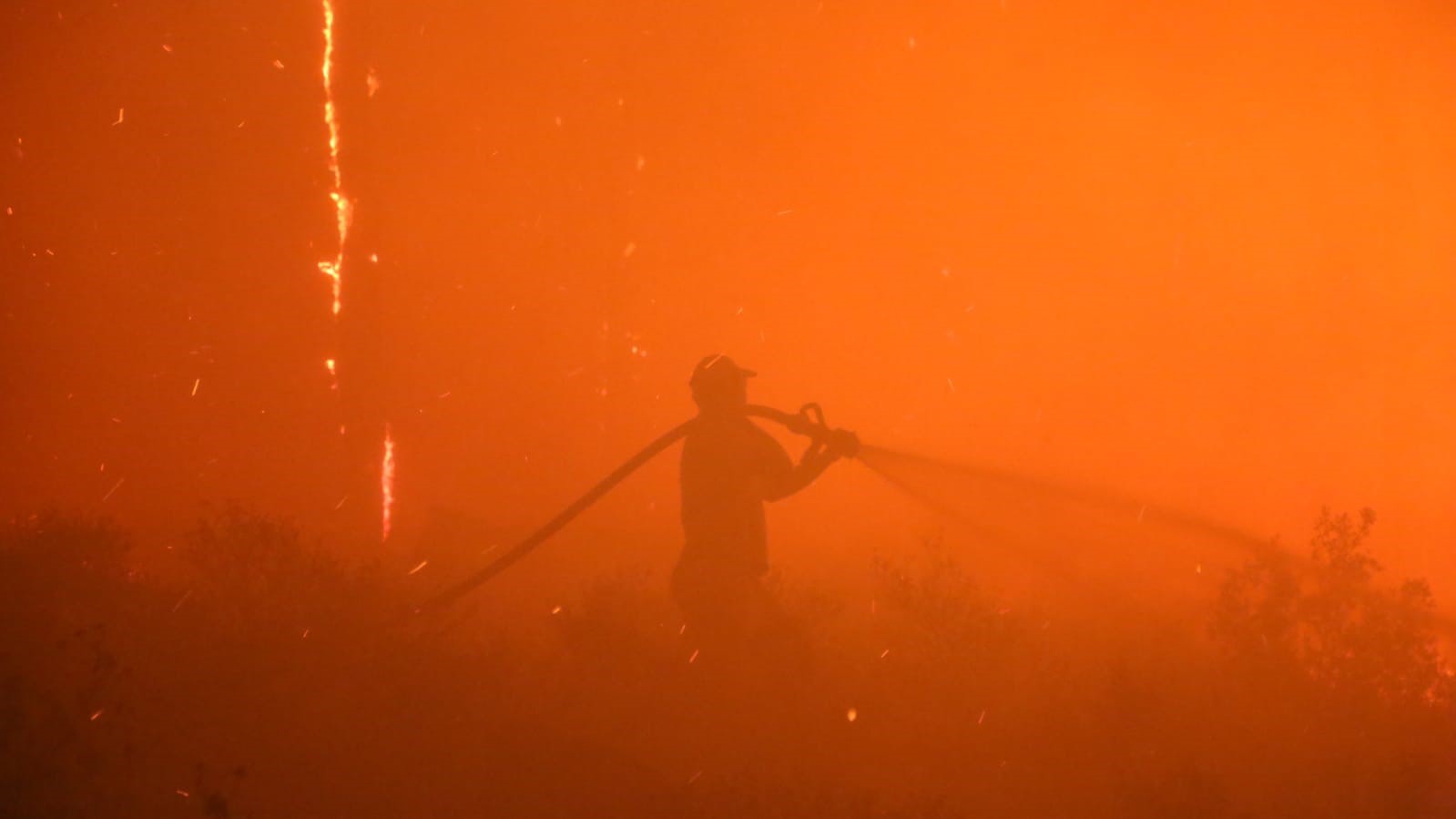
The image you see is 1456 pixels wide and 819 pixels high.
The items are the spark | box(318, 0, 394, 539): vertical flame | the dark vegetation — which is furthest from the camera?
box(318, 0, 394, 539): vertical flame

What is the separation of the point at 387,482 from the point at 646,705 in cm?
2092

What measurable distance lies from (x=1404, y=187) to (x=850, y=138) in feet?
63.9

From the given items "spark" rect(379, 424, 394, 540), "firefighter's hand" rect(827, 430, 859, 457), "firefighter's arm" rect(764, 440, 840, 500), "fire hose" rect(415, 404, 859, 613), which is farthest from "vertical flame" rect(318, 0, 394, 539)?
"firefighter's hand" rect(827, 430, 859, 457)

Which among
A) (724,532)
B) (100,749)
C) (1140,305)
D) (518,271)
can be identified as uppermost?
(518,271)

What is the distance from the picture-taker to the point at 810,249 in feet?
116

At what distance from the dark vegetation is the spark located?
12737 mm

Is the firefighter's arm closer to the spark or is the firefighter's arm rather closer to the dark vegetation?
the dark vegetation

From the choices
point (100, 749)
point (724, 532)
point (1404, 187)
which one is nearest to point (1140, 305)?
point (1404, 187)

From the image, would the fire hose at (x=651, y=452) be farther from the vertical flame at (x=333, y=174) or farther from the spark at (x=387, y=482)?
→ the vertical flame at (x=333, y=174)

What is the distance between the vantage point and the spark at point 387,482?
22.2m

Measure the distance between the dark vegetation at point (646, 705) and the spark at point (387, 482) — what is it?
1274cm

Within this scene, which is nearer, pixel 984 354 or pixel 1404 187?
pixel 1404 187

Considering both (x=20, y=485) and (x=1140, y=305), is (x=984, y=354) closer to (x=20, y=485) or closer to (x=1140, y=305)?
(x=1140, y=305)

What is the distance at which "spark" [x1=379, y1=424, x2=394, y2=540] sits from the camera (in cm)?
2225
